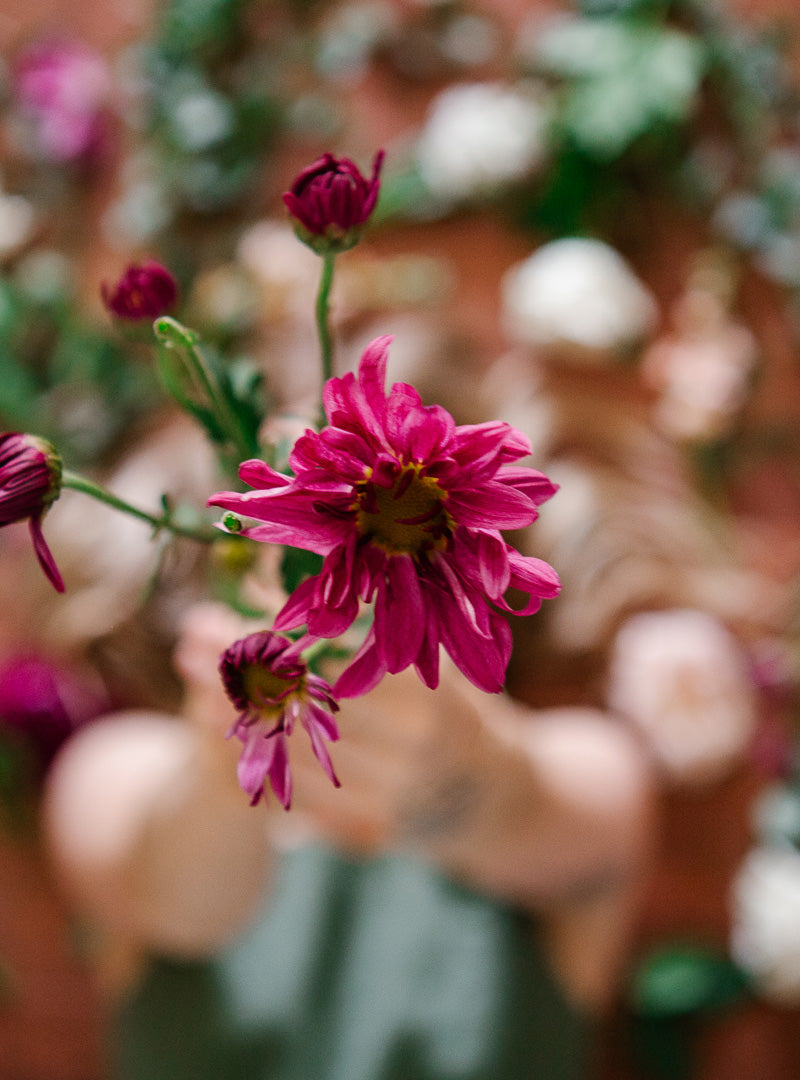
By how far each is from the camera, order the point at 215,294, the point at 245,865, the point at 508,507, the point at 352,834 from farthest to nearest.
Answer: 1. the point at 215,294
2. the point at 352,834
3. the point at 245,865
4. the point at 508,507

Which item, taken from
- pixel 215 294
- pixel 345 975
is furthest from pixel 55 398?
pixel 345 975

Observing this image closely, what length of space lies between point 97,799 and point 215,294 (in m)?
0.39

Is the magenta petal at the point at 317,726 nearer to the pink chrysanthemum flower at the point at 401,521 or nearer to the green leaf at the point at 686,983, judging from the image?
the pink chrysanthemum flower at the point at 401,521

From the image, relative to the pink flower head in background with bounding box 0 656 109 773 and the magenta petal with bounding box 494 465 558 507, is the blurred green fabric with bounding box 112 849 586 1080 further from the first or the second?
the magenta petal with bounding box 494 465 558 507

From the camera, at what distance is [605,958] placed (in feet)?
1.92

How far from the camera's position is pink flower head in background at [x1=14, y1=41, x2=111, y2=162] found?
0.75 metres

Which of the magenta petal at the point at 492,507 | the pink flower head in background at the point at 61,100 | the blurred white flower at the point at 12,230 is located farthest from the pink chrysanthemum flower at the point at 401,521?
A: the pink flower head in background at the point at 61,100

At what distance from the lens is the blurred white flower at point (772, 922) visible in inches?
24.1

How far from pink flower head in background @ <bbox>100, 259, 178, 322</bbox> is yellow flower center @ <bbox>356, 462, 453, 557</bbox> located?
96 mm

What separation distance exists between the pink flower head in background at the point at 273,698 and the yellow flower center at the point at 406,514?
0.10ft

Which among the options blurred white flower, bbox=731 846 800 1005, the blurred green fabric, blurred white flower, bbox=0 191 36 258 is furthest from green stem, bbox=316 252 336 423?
blurred white flower, bbox=731 846 800 1005

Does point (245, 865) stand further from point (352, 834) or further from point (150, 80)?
point (150, 80)

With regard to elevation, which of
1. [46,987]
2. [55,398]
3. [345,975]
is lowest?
[46,987]

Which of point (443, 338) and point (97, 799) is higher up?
point (443, 338)
